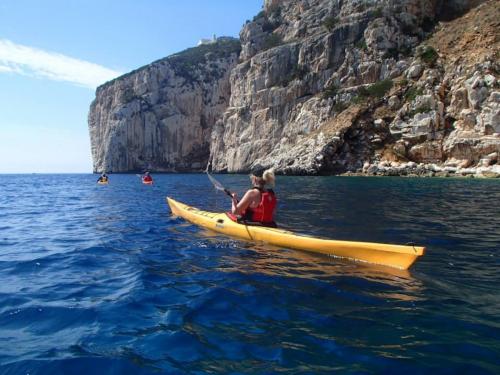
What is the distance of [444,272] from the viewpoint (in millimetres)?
6953

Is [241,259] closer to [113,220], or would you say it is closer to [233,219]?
[233,219]

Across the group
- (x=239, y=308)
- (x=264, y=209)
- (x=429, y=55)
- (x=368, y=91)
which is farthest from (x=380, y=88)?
(x=239, y=308)

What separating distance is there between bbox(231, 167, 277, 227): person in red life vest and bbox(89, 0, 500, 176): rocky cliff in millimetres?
32194

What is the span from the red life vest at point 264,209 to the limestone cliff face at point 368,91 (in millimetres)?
33468

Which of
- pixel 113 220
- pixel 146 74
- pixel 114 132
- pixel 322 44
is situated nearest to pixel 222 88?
pixel 146 74

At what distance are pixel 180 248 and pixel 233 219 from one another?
6.24 feet

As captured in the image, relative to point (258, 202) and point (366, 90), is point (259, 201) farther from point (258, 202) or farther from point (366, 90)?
point (366, 90)

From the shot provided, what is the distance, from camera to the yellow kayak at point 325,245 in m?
7.11

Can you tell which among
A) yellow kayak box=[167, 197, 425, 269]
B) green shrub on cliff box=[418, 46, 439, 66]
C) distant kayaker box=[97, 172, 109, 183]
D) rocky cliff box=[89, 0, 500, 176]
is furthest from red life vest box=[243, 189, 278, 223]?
green shrub on cliff box=[418, 46, 439, 66]

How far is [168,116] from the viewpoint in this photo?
8994 centimetres

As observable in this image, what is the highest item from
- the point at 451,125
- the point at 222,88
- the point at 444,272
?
the point at 222,88

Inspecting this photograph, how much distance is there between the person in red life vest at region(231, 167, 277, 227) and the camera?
9102mm

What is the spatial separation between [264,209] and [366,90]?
46.6 meters

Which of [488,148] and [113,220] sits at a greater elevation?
[488,148]
